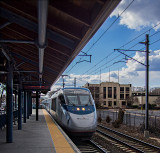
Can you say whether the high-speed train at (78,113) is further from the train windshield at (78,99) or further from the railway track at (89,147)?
the railway track at (89,147)

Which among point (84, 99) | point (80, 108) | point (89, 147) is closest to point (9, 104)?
point (80, 108)

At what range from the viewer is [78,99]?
533 inches

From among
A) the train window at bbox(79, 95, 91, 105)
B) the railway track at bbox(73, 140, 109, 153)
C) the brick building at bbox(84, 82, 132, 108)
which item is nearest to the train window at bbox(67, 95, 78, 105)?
the train window at bbox(79, 95, 91, 105)

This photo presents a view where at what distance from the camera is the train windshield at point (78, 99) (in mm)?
13334

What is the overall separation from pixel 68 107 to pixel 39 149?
188 inches

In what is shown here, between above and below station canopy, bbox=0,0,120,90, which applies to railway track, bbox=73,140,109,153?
below

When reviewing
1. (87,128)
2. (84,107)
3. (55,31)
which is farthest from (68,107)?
(55,31)

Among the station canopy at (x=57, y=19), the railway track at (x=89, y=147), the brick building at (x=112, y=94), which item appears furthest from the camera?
the brick building at (x=112, y=94)

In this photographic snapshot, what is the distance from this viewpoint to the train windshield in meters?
13.3

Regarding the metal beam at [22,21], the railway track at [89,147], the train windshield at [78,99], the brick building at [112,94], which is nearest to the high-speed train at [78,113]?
the train windshield at [78,99]

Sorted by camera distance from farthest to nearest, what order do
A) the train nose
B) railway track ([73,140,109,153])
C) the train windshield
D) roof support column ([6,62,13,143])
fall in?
the train windshield < the train nose < railway track ([73,140,109,153]) < roof support column ([6,62,13,143])

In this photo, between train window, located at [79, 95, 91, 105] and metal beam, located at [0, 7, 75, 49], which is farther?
train window, located at [79, 95, 91, 105]

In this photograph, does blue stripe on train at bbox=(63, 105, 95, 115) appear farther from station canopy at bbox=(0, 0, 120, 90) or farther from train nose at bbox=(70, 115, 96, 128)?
station canopy at bbox=(0, 0, 120, 90)

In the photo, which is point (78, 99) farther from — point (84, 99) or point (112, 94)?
point (112, 94)
